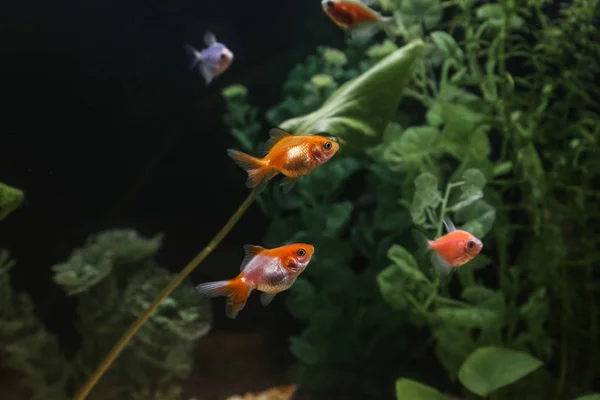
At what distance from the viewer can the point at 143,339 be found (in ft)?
8.95

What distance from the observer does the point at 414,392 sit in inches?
96.7

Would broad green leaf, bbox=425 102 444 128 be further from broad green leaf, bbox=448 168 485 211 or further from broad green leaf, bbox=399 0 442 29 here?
broad green leaf, bbox=448 168 485 211

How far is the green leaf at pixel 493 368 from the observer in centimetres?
244

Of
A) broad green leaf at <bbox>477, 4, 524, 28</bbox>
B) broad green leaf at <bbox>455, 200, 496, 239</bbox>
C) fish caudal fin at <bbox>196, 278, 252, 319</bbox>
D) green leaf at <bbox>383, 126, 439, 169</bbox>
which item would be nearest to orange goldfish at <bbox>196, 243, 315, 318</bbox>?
fish caudal fin at <bbox>196, 278, 252, 319</bbox>

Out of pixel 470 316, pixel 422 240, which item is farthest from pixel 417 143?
pixel 422 240

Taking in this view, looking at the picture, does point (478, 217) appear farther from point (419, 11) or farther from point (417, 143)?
point (419, 11)

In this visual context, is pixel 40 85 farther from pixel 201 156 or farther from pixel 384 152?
pixel 384 152

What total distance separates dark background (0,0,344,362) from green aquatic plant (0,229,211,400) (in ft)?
1.31

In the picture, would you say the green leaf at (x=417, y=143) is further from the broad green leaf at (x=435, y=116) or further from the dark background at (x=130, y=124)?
the dark background at (x=130, y=124)

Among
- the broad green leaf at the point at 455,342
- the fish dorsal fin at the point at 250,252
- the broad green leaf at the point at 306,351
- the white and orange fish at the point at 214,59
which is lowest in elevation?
the broad green leaf at the point at 306,351

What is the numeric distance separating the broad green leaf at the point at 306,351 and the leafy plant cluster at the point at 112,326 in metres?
0.68

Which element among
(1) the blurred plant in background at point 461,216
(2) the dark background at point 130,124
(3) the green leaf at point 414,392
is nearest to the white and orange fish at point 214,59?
(1) the blurred plant in background at point 461,216

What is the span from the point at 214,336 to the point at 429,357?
4.56ft

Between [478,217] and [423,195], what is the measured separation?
236 mm
